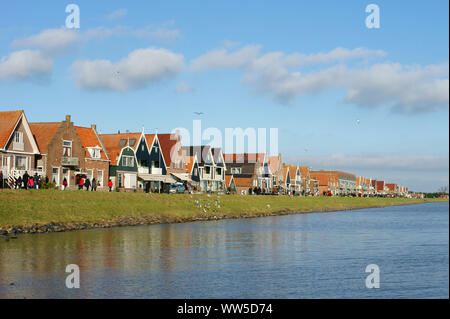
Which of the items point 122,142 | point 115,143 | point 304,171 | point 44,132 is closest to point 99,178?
point 115,143

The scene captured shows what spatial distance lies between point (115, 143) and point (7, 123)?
2575 centimetres

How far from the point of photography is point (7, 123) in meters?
65.4

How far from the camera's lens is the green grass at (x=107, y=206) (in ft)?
159

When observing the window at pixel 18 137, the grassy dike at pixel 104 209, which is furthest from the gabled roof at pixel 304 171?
the window at pixel 18 137

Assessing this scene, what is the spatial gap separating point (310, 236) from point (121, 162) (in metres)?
45.4

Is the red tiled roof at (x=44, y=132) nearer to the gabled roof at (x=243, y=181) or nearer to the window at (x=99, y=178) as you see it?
the window at (x=99, y=178)

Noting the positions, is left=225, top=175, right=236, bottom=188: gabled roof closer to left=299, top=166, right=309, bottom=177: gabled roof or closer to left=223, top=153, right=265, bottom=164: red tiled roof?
left=223, top=153, right=265, bottom=164: red tiled roof

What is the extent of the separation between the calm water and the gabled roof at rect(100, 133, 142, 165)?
41.1m

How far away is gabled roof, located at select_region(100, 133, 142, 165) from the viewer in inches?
3379

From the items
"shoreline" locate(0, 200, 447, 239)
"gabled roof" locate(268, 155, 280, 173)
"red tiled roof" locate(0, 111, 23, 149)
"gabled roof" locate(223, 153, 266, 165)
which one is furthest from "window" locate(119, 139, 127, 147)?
"gabled roof" locate(268, 155, 280, 173)

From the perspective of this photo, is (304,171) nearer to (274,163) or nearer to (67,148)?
(274,163)
